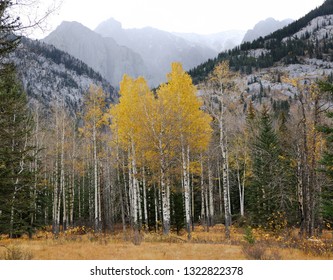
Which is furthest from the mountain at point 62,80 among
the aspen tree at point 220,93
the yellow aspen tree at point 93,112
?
the aspen tree at point 220,93

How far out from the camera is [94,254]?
9.35 m

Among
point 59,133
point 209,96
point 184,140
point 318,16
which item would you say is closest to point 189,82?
point 209,96

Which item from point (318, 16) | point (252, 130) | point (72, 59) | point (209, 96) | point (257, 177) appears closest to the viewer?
point (209, 96)

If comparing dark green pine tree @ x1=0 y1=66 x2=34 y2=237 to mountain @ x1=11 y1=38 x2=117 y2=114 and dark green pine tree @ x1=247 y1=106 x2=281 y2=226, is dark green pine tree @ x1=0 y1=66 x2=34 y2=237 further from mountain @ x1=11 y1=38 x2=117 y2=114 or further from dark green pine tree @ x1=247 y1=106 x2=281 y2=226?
mountain @ x1=11 y1=38 x2=117 y2=114

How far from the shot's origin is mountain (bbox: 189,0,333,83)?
484 ft

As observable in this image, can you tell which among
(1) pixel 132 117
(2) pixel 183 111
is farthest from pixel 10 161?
(2) pixel 183 111

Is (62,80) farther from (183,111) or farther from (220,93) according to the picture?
(220,93)

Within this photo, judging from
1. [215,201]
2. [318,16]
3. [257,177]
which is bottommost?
[215,201]

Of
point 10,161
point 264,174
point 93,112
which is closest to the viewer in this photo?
point 10,161

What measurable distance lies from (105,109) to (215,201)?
87.1 feet

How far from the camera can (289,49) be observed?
158 meters

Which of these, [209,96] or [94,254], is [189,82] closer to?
[209,96]

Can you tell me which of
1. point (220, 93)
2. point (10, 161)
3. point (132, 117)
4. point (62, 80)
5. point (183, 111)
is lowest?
point (10, 161)

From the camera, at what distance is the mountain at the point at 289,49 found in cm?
14738
